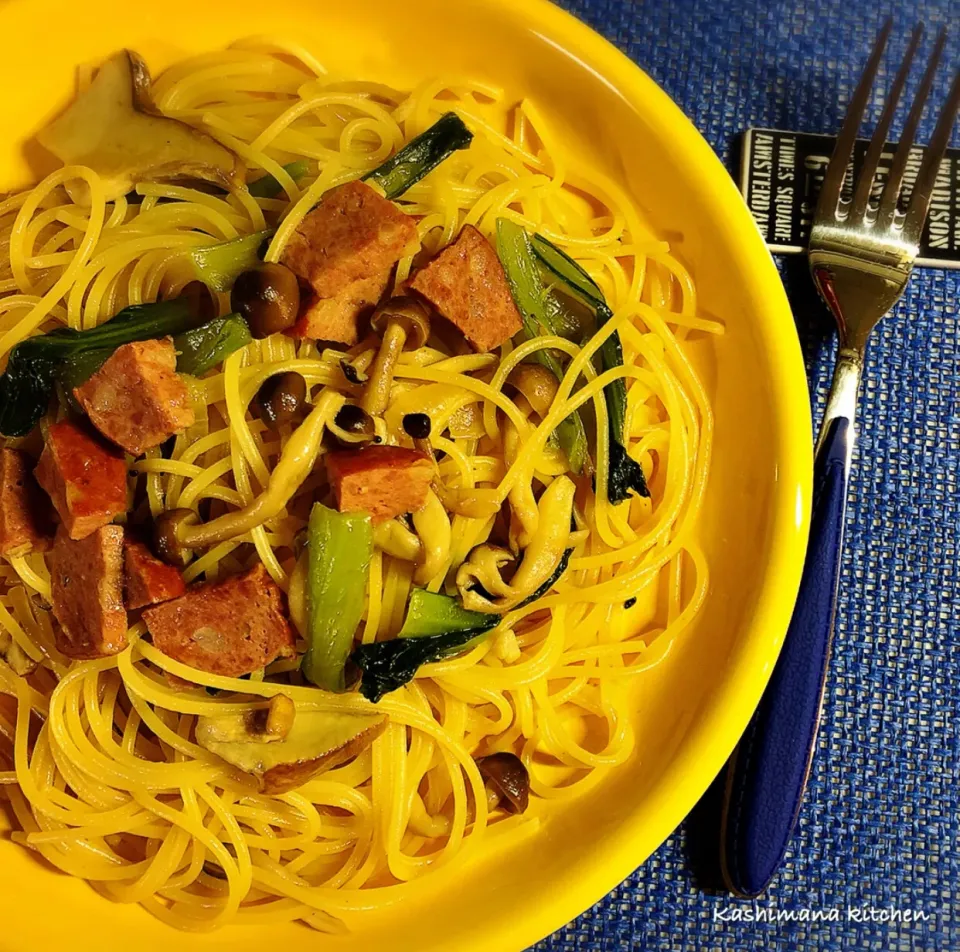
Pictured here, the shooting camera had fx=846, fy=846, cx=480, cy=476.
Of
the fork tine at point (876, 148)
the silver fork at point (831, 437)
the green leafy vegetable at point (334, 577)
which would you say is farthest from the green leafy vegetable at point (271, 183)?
the fork tine at point (876, 148)

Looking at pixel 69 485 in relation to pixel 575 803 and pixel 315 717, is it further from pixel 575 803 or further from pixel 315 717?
pixel 575 803

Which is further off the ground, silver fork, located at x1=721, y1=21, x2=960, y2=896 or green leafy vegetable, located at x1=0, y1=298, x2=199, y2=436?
green leafy vegetable, located at x1=0, y1=298, x2=199, y2=436

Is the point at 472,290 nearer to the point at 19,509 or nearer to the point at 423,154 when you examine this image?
the point at 423,154

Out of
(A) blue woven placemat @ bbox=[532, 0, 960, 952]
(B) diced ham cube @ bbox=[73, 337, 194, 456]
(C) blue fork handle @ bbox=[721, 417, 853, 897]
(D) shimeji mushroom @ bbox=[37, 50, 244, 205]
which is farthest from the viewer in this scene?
(A) blue woven placemat @ bbox=[532, 0, 960, 952]

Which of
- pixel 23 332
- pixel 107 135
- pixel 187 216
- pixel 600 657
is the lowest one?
pixel 600 657

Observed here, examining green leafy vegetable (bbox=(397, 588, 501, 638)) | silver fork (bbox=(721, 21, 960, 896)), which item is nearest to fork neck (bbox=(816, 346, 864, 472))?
silver fork (bbox=(721, 21, 960, 896))

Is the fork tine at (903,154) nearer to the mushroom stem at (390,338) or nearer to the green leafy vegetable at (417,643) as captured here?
the mushroom stem at (390,338)

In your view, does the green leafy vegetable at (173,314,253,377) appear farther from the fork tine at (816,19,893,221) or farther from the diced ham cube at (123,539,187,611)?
the fork tine at (816,19,893,221)

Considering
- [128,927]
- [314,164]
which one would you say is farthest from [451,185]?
[128,927]
